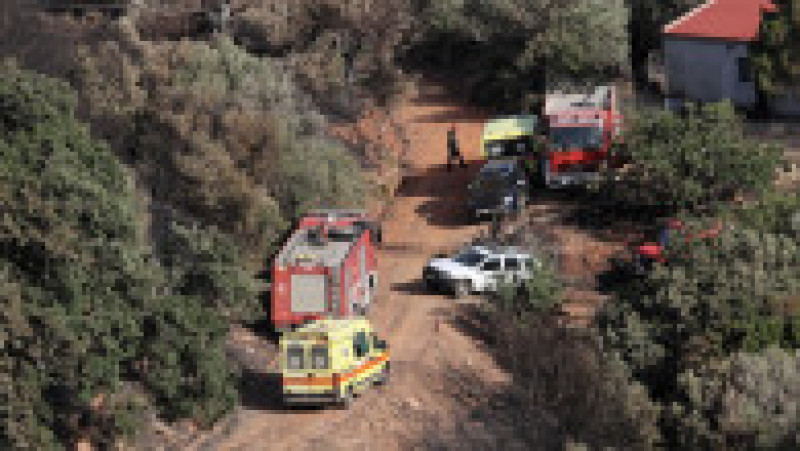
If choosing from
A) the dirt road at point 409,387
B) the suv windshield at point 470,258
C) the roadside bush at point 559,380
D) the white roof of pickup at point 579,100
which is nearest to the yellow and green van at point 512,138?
the white roof of pickup at point 579,100

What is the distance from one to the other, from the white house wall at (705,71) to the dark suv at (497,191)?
15205 millimetres

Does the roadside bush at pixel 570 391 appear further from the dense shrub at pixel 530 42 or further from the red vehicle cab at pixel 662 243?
the dense shrub at pixel 530 42

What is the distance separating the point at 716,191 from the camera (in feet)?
138

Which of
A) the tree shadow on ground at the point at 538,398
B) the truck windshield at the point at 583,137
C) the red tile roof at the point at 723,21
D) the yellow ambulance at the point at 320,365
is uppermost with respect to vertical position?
the red tile roof at the point at 723,21

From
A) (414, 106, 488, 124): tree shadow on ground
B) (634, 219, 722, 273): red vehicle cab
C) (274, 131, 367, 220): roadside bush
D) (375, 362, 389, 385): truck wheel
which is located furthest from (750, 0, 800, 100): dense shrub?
(375, 362, 389, 385): truck wheel

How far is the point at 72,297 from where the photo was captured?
88.4ft

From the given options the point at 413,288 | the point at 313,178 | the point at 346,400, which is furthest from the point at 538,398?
the point at 313,178

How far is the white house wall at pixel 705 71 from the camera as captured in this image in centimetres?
5544

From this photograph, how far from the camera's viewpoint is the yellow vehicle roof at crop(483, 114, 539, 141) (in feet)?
158

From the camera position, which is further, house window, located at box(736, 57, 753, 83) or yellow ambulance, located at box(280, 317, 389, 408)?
house window, located at box(736, 57, 753, 83)

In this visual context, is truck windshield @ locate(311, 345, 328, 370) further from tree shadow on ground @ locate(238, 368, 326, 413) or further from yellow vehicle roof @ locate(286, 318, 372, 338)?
tree shadow on ground @ locate(238, 368, 326, 413)

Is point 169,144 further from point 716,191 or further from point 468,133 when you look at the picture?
point 468,133

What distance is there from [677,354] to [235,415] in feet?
36.6

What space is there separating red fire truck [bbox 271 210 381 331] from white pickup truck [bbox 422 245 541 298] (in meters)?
3.14
